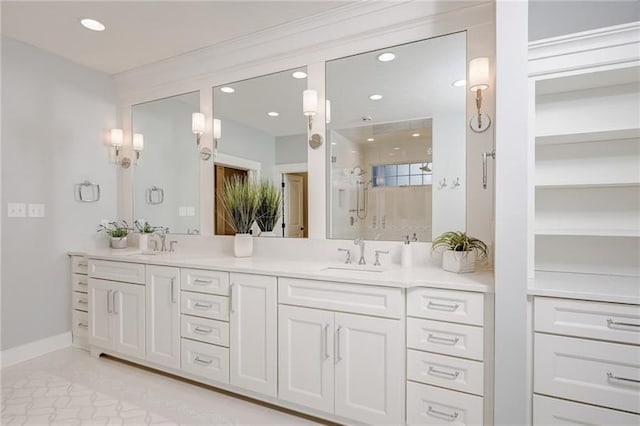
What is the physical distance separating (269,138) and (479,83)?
155cm

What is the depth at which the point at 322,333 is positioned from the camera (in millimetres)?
1898

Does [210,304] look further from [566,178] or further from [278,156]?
[566,178]

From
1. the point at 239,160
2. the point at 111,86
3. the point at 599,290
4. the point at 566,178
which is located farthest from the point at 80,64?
the point at 599,290

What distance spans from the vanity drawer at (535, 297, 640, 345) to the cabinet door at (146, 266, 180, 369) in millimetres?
2179

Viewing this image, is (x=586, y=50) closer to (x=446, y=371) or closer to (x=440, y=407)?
(x=446, y=371)

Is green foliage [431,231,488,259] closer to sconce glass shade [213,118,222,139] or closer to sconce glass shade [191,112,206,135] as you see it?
sconce glass shade [213,118,222,139]

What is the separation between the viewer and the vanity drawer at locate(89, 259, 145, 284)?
102 inches

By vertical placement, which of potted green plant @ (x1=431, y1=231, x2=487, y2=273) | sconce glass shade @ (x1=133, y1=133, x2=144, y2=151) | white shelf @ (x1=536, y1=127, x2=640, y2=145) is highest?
sconce glass shade @ (x1=133, y1=133, x2=144, y2=151)

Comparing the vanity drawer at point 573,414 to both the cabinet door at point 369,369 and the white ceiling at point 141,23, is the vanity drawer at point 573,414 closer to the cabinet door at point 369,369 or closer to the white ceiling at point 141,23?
the cabinet door at point 369,369

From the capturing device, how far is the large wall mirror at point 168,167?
3.17 meters

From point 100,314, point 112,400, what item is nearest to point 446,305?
point 112,400

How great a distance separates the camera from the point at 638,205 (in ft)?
5.95

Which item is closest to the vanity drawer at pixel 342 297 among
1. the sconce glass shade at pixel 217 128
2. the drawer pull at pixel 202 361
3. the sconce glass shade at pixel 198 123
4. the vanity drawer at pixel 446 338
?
the vanity drawer at pixel 446 338

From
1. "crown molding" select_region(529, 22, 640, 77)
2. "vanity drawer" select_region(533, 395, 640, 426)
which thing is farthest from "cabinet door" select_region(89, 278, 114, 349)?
"crown molding" select_region(529, 22, 640, 77)
